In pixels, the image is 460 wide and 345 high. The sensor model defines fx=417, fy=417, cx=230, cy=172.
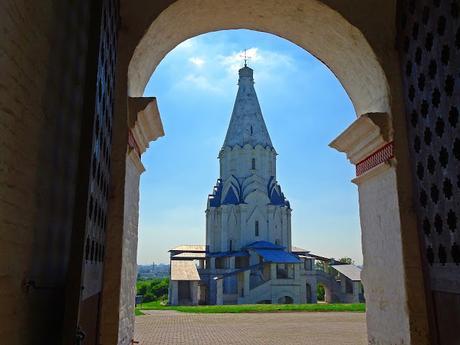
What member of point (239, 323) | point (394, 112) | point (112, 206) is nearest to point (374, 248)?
point (394, 112)

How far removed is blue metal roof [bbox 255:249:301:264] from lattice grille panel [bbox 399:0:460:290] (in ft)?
115

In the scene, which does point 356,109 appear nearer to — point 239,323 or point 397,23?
point 397,23

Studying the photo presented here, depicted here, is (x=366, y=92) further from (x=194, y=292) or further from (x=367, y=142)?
Result: (x=194, y=292)

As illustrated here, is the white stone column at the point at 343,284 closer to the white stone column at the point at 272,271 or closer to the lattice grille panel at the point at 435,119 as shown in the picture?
the white stone column at the point at 272,271

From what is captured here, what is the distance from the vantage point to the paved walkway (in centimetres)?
1204

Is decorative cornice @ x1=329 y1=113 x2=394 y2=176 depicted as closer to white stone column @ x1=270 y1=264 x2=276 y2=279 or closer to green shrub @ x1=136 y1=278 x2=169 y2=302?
white stone column @ x1=270 y1=264 x2=276 y2=279

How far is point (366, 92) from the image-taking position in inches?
184

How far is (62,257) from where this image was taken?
9.61ft

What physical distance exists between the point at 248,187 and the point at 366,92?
3763 cm

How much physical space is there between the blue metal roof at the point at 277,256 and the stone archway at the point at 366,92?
111 feet

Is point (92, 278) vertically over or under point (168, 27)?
under

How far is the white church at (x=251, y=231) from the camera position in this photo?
126 feet

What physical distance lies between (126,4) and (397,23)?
2.58m

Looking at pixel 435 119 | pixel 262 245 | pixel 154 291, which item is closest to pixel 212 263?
pixel 262 245
